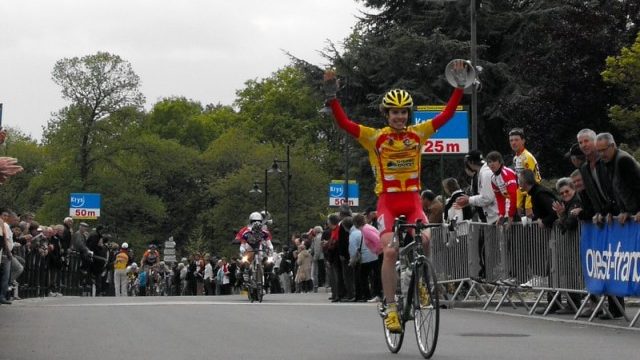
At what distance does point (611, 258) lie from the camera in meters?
16.2

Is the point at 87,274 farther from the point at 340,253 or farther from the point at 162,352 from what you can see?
the point at 162,352

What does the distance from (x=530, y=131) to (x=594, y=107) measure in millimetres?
2571

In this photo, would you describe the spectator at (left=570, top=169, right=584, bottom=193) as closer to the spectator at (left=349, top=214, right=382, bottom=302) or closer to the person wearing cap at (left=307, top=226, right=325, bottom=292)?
the spectator at (left=349, top=214, right=382, bottom=302)

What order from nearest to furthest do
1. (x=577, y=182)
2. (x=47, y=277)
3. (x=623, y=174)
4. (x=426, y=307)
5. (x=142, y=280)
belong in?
(x=426, y=307)
(x=623, y=174)
(x=577, y=182)
(x=47, y=277)
(x=142, y=280)

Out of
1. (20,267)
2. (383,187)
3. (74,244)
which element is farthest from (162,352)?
(74,244)

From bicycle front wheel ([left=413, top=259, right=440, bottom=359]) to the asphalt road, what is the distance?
39 centimetres

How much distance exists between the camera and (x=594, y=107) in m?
52.3

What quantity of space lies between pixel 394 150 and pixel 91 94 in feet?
282

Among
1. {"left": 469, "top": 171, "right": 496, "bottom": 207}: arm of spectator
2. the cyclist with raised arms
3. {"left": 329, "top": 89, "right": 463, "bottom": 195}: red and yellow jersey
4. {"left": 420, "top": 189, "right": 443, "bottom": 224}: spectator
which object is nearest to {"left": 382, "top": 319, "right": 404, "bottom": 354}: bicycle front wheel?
the cyclist with raised arms

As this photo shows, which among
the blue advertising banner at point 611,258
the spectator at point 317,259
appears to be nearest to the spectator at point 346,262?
the spectator at point 317,259

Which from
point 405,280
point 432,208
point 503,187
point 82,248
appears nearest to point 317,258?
point 82,248

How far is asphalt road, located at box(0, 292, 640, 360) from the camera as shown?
1180 centimetres

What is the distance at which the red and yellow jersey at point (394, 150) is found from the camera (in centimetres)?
1198

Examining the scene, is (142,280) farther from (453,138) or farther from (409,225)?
(409,225)
